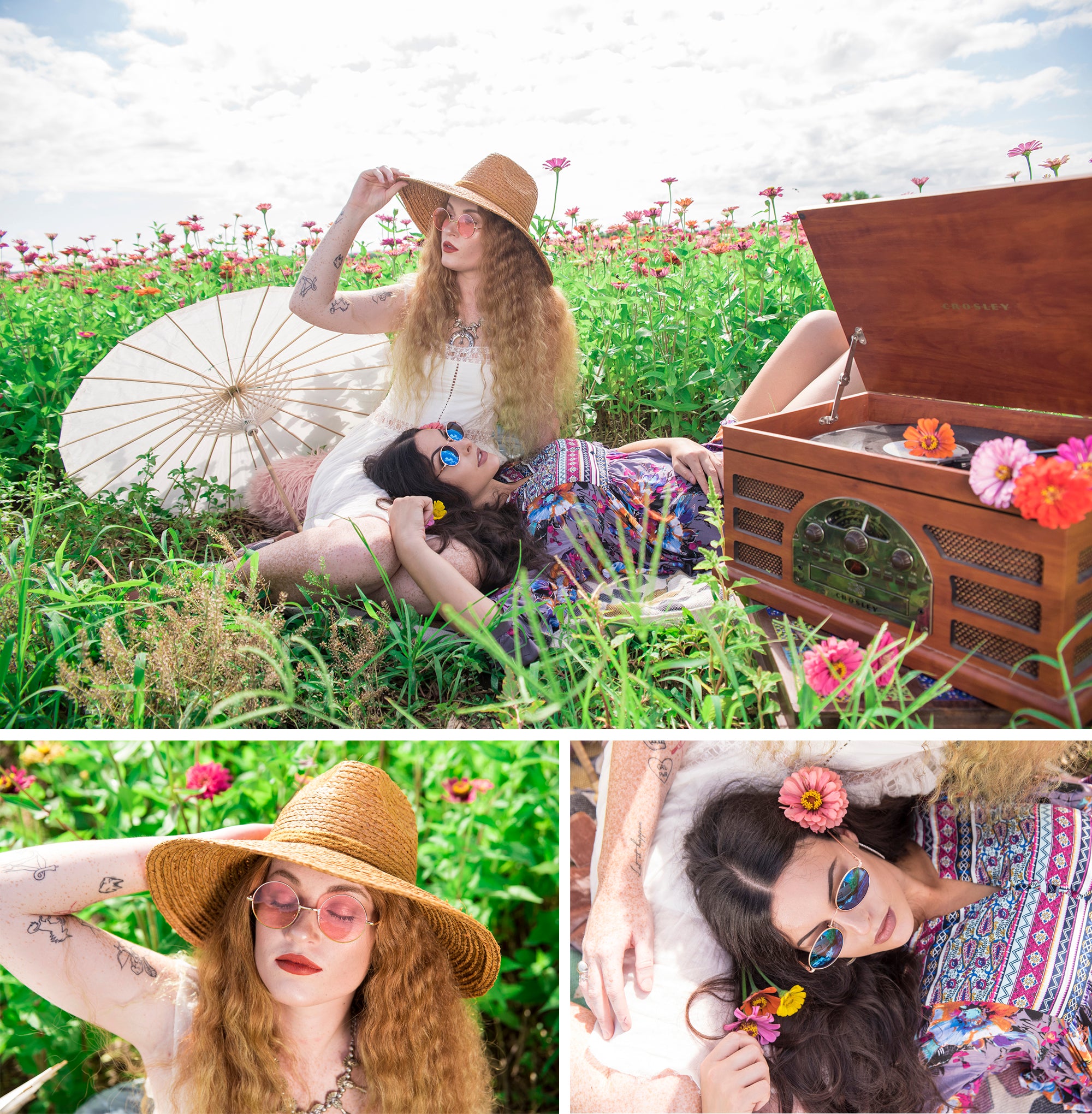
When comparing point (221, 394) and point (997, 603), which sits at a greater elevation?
point (221, 394)

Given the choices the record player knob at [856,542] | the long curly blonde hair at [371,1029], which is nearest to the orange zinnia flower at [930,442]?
the record player knob at [856,542]

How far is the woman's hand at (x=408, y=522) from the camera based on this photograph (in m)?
2.30

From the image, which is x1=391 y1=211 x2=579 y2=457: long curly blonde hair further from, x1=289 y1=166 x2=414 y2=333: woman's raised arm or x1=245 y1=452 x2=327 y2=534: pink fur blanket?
x1=245 y1=452 x2=327 y2=534: pink fur blanket

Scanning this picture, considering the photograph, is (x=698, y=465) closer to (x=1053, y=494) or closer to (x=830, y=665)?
(x=830, y=665)

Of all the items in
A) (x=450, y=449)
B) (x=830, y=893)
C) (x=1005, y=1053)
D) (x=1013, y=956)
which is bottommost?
(x=1005, y=1053)

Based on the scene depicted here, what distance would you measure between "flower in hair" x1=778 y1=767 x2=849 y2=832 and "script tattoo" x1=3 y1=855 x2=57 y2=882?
4.12 feet

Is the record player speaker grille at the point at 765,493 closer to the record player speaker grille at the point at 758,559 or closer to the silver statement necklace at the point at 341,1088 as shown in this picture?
the record player speaker grille at the point at 758,559

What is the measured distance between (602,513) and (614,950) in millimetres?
1352

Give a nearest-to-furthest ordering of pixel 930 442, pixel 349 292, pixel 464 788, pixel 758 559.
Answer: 1. pixel 930 442
2. pixel 464 788
3. pixel 758 559
4. pixel 349 292

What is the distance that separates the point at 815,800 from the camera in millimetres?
1519

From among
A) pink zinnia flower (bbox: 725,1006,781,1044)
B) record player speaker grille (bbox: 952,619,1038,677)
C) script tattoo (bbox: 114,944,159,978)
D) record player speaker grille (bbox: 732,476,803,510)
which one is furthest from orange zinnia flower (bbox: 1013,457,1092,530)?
script tattoo (bbox: 114,944,159,978)

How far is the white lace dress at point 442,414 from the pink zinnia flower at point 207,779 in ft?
3.67

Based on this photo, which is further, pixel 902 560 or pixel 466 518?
pixel 466 518

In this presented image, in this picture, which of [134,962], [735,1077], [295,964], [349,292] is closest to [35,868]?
[134,962]
